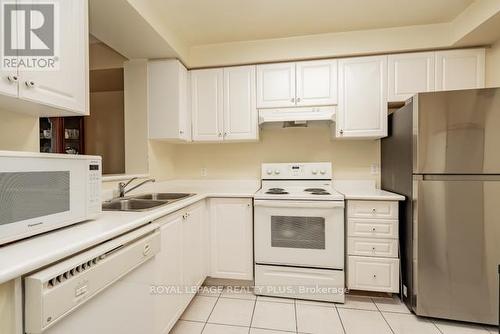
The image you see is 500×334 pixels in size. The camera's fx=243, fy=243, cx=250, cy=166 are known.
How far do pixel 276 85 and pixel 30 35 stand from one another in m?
1.89

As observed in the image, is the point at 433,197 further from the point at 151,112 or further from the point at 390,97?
the point at 151,112

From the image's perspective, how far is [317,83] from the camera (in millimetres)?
2363

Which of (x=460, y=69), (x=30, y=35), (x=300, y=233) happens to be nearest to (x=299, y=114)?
(x=300, y=233)

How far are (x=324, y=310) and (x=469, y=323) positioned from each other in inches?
39.1

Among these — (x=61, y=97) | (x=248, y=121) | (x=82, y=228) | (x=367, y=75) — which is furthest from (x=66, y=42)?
(x=367, y=75)

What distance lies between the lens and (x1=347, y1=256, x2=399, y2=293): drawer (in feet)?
6.52

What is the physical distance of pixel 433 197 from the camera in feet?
5.69

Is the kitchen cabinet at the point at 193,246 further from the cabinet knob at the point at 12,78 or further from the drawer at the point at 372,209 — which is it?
the drawer at the point at 372,209

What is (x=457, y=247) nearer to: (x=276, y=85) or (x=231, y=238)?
(x=231, y=238)

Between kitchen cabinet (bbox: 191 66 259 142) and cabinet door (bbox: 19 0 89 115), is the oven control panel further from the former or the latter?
cabinet door (bbox: 19 0 89 115)

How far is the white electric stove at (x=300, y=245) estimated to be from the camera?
202 centimetres

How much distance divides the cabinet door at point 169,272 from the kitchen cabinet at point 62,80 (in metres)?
0.75

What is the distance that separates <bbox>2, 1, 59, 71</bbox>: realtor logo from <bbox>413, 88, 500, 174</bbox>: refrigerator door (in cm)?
218

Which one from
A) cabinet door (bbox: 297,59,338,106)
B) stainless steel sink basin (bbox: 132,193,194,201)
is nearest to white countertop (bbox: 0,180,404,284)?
stainless steel sink basin (bbox: 132,193,194,201)
